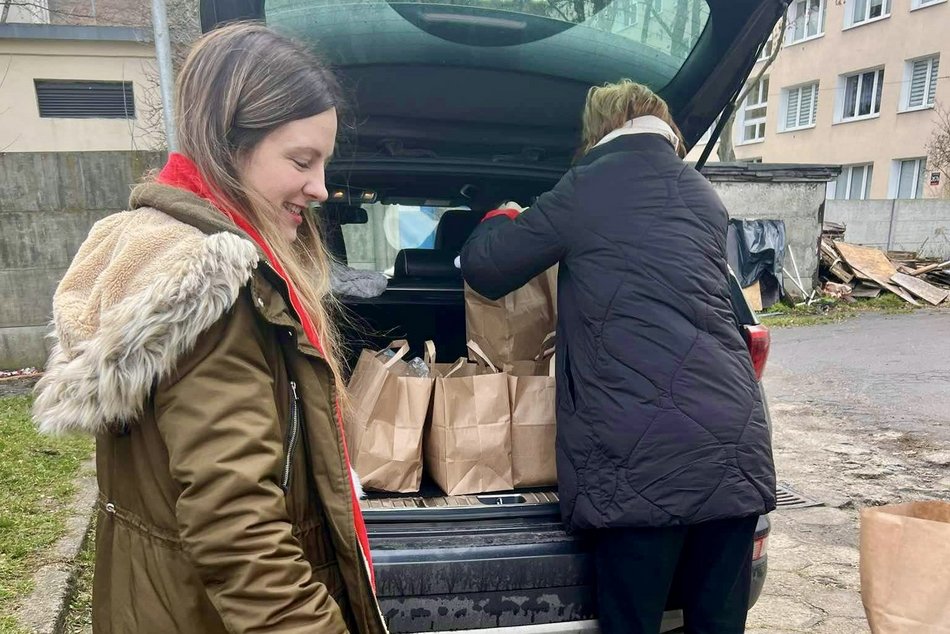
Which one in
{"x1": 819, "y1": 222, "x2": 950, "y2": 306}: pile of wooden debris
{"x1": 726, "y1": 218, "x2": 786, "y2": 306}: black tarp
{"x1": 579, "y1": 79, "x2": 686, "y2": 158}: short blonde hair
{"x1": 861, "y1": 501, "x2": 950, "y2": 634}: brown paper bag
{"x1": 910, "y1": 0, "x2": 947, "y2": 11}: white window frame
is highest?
{"x1": 910, "y1": 0, "x2": 947, "y2": 11}: white window frame

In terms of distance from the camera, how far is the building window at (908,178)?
17328mm

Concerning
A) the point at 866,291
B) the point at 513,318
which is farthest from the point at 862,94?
the point at 513,318

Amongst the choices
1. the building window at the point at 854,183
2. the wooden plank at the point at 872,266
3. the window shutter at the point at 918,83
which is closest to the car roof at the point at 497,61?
the wooden plank at the point at 872,266

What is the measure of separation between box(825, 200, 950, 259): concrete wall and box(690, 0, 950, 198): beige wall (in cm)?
426

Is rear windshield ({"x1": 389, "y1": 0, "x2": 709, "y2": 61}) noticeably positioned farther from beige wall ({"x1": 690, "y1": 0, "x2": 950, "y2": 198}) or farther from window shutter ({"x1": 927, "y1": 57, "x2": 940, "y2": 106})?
window shutter ({"x1": 927, "y1": 57, "x2": 940, "y2": 106})

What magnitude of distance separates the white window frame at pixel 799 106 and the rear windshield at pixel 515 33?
21146 mm

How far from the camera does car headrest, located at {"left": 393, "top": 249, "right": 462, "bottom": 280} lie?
362 cm

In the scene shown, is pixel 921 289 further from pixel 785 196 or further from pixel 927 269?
pixel 785 196

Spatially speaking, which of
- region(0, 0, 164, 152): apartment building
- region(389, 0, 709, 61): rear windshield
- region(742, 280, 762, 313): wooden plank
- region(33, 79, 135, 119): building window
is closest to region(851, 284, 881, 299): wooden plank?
region(742, 280, 762, 313): wooden plank

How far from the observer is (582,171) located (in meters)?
1.75

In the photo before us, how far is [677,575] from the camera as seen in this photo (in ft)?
5.82

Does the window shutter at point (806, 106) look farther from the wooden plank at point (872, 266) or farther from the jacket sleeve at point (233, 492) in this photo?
the jacket sleeve at point (233, 492)

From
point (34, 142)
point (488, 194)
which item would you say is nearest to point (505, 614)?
point (488, 194)

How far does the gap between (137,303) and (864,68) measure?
873 inches
